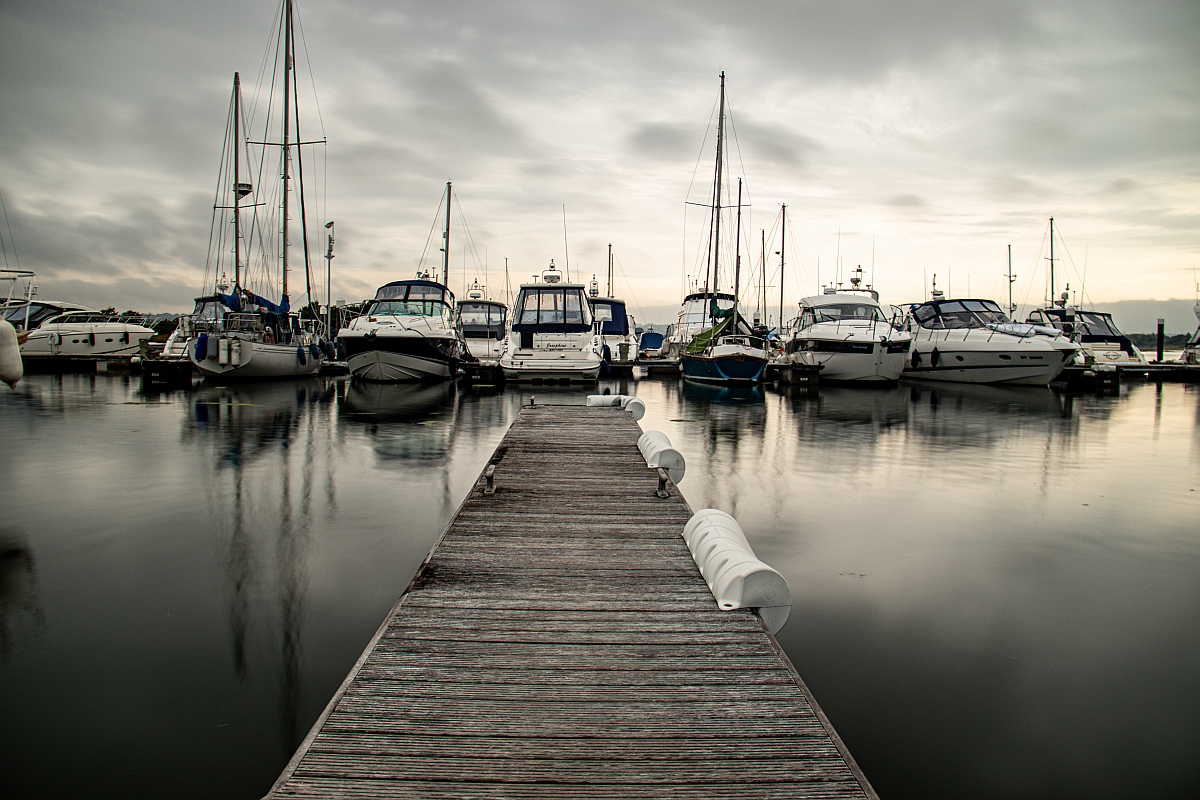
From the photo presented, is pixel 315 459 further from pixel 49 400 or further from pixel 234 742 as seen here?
pixel 49 400

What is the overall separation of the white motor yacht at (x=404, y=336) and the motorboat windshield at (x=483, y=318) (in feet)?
19.5

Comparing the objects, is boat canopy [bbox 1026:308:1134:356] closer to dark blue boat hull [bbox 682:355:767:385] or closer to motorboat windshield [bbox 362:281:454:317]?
dark blue boat hull [bbox 682:355:767:385]

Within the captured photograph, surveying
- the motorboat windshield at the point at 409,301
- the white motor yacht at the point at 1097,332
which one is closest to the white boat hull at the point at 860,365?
the white motor yacht at the point at 1097,332

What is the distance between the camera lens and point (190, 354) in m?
21.7

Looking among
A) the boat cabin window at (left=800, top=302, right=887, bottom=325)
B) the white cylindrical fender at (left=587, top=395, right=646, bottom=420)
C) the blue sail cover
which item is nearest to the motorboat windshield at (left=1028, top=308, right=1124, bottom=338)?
the boat cabin window at (left=800, top=302, right=887, bottom=325)

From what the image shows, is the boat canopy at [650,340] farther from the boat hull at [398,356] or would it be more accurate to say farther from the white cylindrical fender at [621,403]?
the white cylindrical fender at [621,403]

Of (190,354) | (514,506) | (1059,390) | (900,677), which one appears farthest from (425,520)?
(1059,390)

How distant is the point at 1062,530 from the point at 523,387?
18327 millimetres

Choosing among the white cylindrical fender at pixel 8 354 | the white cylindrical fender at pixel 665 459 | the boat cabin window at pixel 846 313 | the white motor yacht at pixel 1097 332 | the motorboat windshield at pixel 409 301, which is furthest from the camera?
the white motor yacht at pixel 1097 332

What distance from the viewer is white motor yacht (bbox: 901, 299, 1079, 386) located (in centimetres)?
2428

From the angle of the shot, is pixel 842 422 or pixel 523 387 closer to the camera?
pixel 842 422

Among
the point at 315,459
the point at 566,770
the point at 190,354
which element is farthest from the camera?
the point at 190,354

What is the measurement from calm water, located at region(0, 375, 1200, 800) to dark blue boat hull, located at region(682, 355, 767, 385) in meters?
11.2

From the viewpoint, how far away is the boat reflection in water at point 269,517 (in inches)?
152
